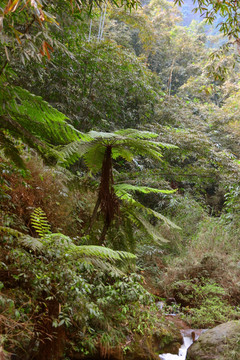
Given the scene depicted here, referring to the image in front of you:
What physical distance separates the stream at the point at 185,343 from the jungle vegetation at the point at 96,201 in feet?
0.44

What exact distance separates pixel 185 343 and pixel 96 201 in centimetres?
207

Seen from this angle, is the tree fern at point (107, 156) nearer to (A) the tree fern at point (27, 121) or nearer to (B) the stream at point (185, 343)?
(A) the tree fern at point (27, 121)

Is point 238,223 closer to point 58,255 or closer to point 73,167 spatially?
point 73,167

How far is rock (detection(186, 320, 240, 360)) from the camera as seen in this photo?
10.5 feet

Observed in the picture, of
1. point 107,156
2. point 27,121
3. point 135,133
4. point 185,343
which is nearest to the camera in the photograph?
point 27,121

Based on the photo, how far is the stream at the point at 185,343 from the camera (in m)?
3.51

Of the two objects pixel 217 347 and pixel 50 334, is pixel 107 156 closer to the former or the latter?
pixel 50 334

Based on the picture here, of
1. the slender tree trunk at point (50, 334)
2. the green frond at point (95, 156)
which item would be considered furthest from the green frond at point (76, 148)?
the slender tree trunk at point (50, 334)

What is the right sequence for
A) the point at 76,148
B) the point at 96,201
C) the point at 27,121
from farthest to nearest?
the point at 96,201
the point at 76,148
the point at 27,121

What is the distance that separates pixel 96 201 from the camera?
425cm

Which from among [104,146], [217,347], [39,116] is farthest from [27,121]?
[217,347]

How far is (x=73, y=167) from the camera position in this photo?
657 centimetres

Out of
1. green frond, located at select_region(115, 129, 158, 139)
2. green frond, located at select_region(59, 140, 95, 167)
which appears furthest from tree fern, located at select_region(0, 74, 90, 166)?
green frond, located at select_region(115, 129, 158, 139)

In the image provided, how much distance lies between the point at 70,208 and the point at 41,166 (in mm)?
644
